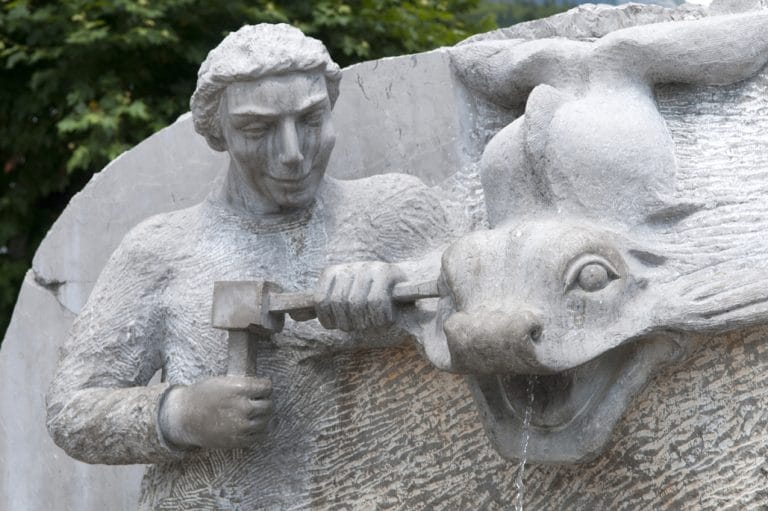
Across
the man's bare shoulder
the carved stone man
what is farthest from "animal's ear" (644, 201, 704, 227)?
the man's bare shoulder

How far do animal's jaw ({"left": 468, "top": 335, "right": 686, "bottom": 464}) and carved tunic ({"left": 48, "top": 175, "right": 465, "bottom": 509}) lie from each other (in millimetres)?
396

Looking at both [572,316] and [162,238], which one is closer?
[572,316]

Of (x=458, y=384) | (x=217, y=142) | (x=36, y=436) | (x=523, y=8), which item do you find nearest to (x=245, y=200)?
(x=217, y=142)

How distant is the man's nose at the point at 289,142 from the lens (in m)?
3.15

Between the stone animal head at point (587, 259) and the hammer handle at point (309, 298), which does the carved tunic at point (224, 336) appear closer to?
the hammer handle at point (309, 298)

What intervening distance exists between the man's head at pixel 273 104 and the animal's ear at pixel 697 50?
513 mm

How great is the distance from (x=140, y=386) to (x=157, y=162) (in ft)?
2.55

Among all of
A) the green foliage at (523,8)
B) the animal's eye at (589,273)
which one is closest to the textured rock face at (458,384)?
the animal's eye at (589,273)

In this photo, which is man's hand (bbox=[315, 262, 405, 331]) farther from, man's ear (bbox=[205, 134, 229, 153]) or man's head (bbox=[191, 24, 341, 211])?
man's ear (bbox=[205, 134, 229, 153])

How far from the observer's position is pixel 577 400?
2936 millimetres

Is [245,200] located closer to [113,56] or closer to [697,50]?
[697,50]

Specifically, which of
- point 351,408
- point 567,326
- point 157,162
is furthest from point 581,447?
point 157,162

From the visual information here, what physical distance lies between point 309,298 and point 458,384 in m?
0.31

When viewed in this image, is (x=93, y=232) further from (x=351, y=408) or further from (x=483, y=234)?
(x=483, y=234)
